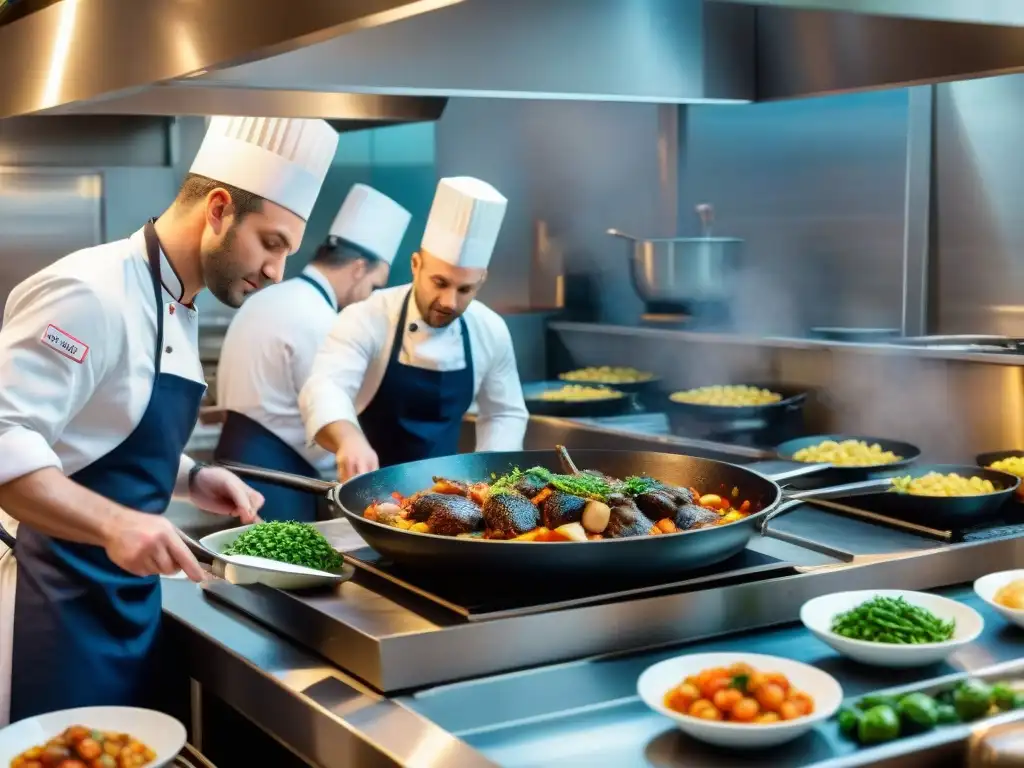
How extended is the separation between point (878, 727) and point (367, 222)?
3244 mm

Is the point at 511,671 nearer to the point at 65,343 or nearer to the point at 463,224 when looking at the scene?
the point at 65,343

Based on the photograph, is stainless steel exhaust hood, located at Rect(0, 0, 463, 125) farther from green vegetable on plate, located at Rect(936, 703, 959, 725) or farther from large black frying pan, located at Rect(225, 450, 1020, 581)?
green vegetable on plate, located at Rect(936, 703, 959, 725)

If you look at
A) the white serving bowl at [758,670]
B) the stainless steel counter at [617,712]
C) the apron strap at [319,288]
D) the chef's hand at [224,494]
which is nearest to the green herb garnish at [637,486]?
the stainless steel counter at [617,712]

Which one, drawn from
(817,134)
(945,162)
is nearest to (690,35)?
(945,162)

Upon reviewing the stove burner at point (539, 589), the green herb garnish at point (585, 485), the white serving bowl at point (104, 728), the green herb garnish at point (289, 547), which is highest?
the green herb garnish at point (585, 485)

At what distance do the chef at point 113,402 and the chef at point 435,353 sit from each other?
104 cm

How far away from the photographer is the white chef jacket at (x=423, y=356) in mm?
3381

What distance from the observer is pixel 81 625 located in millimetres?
1938

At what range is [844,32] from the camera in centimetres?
222

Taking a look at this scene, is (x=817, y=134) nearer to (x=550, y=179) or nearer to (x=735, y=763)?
(x=550, y=179)

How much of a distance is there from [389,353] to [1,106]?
68.5 inches

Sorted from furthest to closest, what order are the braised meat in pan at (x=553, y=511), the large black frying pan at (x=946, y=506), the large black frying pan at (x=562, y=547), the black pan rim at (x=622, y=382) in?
the black pan rim at (x=622, y=382) → the large black frying pan at (x=946, y=506) → the braised meat in pan at (x=553, y=511) → the large black frying pan at (x=562, y=547)

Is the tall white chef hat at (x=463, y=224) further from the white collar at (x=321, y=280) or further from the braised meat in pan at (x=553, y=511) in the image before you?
the braised meat in pan at (x=553, y=511)

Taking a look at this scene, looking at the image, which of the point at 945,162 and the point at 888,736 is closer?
the point at 888,736
